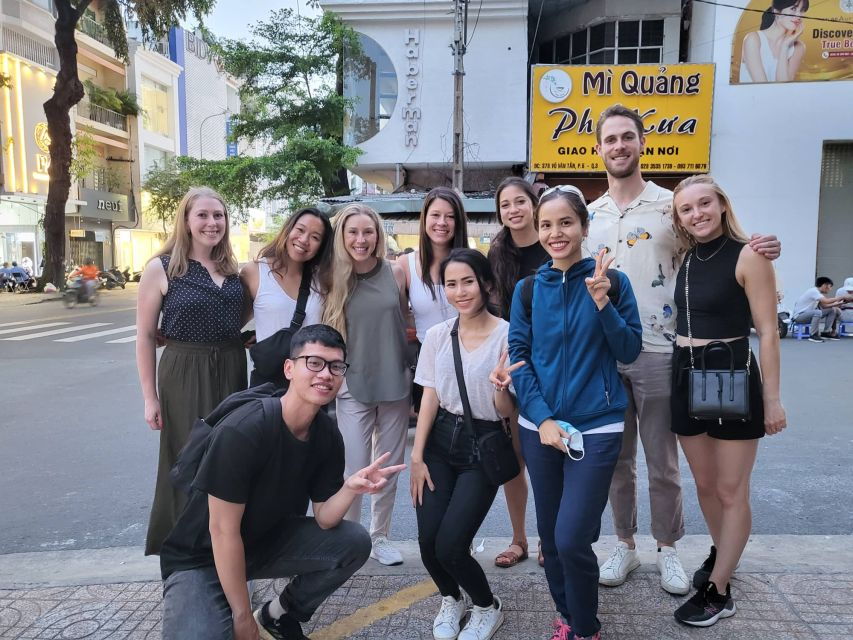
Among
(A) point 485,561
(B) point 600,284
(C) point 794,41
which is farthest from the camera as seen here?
(C) point 794,41

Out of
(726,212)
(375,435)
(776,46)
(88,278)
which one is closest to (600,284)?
(726,212)

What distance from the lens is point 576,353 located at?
244 cm

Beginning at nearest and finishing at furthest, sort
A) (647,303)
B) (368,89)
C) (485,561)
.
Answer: (647,303), (485,561), (368,89)

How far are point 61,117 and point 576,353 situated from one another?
23959 millimetres

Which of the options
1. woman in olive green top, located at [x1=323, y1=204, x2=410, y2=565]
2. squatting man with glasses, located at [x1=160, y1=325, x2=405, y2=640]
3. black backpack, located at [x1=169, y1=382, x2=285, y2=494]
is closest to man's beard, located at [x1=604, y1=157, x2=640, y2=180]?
woman in olive green top, located at [x1=323, y1=204, x2=410, y2=565]

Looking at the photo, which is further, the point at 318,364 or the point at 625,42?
the point at 625,42

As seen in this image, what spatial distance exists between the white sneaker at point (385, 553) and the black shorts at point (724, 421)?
5.27ft

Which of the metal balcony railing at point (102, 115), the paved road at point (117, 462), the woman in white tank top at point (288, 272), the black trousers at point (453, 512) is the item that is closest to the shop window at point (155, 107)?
the metal balcony railing at point (102, 115)

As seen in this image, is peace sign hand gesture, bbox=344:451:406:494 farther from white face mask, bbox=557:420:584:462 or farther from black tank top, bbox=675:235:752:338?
black tank top, bbox=675:235:752:338

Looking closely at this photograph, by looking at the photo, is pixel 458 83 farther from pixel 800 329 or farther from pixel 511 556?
pixel 511 556

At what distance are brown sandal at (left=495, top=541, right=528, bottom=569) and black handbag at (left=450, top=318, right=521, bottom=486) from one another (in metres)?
0.75

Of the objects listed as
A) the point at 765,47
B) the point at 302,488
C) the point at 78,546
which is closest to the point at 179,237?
the point at 302,488

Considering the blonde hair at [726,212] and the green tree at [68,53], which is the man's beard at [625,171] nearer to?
the blonde hair at [726,212]

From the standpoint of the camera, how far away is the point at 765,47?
1376 centimetres
